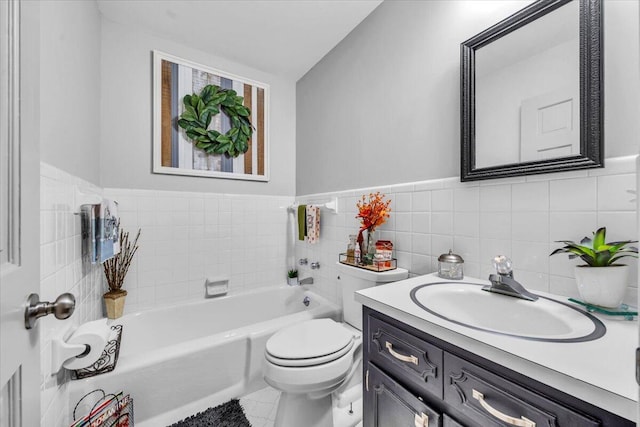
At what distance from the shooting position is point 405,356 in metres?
0.80

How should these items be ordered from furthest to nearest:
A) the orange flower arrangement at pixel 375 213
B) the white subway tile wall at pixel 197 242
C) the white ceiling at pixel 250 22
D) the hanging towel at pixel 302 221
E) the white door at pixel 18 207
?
the hanging towel at pixel 302 221 < the white subway tile wall at pixel 197 242 < the white ceiling at pixel 250 22 < the orange flower arrangement at pixel 375 213 < the white door at pixel 18 207

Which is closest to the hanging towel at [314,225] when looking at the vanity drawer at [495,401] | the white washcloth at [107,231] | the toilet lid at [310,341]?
the toilet lid at [310,341]

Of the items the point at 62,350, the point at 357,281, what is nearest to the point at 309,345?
the point at 357,281

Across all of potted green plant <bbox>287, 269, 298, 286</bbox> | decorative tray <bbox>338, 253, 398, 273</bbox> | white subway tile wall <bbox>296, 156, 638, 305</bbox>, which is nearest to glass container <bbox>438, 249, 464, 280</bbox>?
white subway tile wall <bbox>296, 156, 638, 305</bbox>

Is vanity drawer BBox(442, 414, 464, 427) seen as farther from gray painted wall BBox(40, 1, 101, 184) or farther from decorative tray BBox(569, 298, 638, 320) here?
gray painted wall BBox(40, 1, 101, 184)

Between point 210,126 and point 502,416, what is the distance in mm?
2339

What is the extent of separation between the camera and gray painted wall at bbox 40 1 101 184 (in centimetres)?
95

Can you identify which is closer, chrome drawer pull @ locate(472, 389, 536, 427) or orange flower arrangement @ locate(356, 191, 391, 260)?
chrome drawer pull @ locate(472, 389, 536, 427)

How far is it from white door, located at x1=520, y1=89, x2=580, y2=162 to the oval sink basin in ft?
1.74

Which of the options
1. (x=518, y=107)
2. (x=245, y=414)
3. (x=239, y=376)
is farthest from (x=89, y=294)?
(x=518, y=107)

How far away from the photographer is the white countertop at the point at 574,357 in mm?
447

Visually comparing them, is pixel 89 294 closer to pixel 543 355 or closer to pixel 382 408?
pixel 382 408

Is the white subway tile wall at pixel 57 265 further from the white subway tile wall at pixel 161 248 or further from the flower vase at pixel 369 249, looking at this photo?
the flower vase at pixel 369 249

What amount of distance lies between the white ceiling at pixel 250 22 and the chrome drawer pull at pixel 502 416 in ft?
6.70
